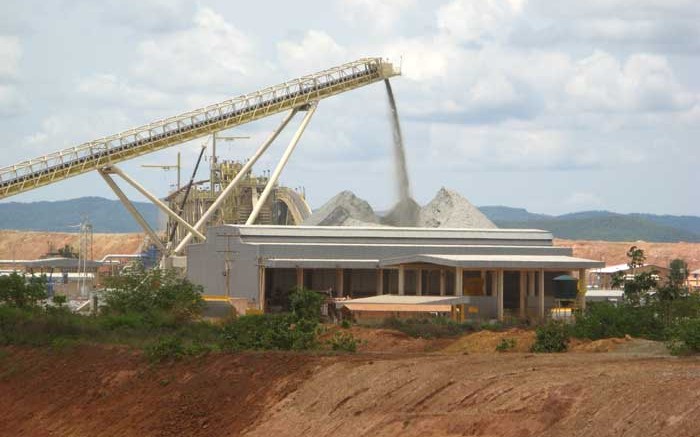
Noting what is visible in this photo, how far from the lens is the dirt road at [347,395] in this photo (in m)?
24.9

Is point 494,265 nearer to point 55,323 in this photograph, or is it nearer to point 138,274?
point 138,274

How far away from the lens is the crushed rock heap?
9156cm

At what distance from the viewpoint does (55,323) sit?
4762 cm

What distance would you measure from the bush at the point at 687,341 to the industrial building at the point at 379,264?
3788 centimetres

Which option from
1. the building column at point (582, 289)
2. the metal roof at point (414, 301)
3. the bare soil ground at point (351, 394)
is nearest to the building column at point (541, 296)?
the building column at point (582, 289)

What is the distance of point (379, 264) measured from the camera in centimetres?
8012

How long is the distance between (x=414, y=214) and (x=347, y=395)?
6120 centimetres

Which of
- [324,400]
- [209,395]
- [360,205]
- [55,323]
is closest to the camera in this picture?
[324,400]

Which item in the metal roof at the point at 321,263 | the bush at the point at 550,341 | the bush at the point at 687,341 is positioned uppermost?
the metal roof at the point at 321,263

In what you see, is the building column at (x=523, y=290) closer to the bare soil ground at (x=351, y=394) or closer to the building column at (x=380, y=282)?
the building column at (x=380, y=282)

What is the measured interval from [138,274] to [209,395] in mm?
38134

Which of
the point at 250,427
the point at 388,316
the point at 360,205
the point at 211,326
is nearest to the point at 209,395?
the point at 250,427

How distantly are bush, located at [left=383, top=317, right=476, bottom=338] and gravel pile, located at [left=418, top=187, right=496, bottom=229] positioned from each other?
91.1ft

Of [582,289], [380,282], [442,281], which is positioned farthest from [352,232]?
[582,289]
